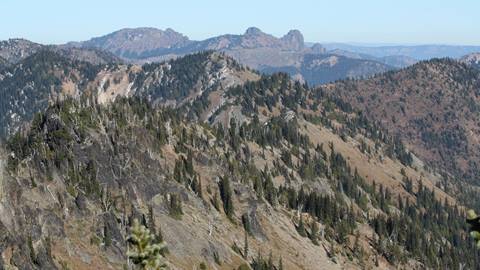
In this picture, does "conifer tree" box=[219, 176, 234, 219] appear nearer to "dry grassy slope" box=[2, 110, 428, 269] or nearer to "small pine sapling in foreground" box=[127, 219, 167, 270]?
"dry grassy slope" box=[2, 110, 428, 269]

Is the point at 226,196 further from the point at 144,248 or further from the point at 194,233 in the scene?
the point at 144,248

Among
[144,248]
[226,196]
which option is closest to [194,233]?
[226,196]

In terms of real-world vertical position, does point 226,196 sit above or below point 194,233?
above

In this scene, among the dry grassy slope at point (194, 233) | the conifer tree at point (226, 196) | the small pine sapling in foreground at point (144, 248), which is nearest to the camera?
the small pine sapling in foreground at point (144, 248)

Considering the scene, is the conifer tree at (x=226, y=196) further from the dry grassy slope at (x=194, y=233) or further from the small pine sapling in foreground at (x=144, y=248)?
the small pine sapling in foreground at (x=144, y=248)

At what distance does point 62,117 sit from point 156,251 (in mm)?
145337

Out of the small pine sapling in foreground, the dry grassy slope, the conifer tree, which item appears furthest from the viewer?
the conifer tree

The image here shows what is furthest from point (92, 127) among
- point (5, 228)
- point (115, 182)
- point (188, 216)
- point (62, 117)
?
point (5, 228)

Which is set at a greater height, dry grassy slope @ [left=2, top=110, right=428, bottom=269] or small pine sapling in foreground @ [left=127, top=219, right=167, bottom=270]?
small pine sapling in foreground @ [left=127, top=219, right=167, bottom=270]

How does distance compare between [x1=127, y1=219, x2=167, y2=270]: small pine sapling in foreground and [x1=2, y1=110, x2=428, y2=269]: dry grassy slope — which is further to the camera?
[x1=2, y1=110, x2=428, y2=269]: dry grassy slope

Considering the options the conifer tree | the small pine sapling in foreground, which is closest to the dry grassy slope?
the conifer tree

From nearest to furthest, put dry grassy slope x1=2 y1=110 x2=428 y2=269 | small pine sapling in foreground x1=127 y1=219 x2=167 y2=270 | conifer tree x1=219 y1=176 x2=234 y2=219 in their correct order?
small pine sapling in foreground x1=127 y1=219 x2=167 y2=270 → dry grassy slope x1=2 y1=110 x2=428 y2=269 → conifer tree x1=219 y1=176 x2=234 y2=219

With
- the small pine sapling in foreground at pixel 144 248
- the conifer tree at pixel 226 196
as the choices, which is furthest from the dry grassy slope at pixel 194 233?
the small pine sapling in foreground at pixel 144 248

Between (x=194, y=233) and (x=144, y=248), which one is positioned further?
(x=194, y=233)
